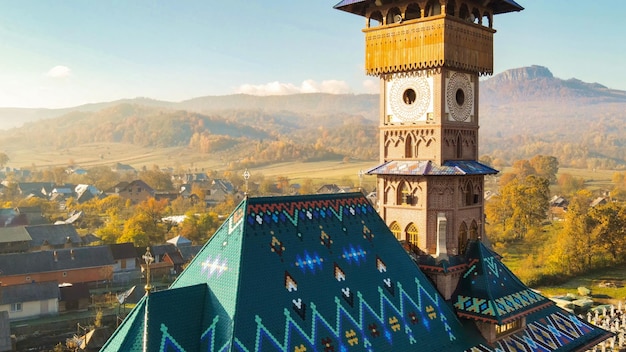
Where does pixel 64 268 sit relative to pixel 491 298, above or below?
below

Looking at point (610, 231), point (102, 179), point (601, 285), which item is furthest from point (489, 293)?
point (102, 179)

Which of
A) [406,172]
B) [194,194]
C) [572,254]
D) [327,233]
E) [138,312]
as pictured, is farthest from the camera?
[194,194]

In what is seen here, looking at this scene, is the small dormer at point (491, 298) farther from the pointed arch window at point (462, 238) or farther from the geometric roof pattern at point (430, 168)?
the geometric roof pattern at point (430, 168)

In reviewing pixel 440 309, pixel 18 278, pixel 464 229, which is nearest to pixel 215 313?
pixel 440 309

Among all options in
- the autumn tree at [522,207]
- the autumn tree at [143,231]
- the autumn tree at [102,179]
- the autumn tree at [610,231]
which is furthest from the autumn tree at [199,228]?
the autumn tree at [102,179]

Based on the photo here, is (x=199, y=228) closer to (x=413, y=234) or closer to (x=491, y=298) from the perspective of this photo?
(x=413, y=234)

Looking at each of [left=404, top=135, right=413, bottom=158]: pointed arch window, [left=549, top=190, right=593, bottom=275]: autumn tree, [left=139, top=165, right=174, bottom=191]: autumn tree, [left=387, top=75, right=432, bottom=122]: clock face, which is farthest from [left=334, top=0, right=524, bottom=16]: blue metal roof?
[left=139, top=165, right=174, bottom=191]: autumn tree

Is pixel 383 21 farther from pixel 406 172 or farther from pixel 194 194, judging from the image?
pixel 194 194

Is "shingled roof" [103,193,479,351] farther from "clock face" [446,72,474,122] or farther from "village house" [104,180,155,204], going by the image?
"village house" [104,180,155,204]
